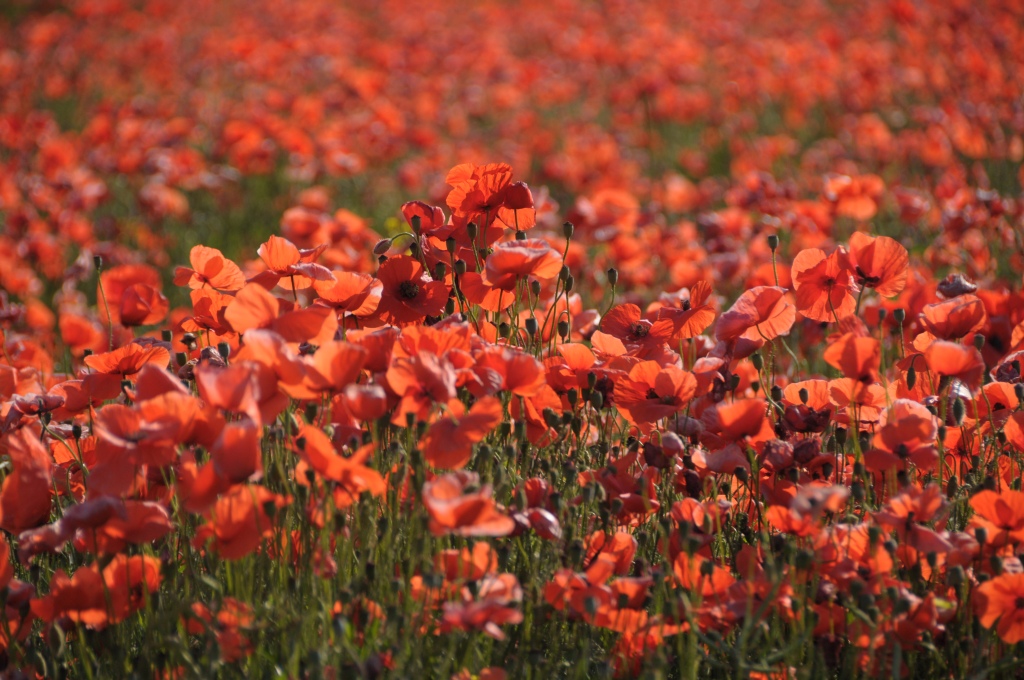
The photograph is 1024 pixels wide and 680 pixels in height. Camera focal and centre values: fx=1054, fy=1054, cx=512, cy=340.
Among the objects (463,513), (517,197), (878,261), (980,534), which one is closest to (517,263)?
(517,197)

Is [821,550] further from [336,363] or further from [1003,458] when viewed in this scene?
[336,363]

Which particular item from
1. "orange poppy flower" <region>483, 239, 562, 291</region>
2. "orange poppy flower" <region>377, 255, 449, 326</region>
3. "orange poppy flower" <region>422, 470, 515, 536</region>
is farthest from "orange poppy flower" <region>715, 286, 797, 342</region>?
"orange poppy flower" <region>422, 470, 515, 536</region>

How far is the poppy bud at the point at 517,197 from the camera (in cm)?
202

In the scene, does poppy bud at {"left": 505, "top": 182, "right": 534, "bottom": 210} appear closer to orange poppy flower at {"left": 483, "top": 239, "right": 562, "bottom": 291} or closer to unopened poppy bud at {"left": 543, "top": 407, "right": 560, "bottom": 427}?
orange poppy flower at {"left": 483, "top": 239, "right": 562, "bottom": 291}

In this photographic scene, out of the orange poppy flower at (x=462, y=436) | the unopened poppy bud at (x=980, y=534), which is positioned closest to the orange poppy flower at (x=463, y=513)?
the orange poppy flower at (x=462, y=436)

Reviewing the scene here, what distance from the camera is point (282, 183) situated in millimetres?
6309

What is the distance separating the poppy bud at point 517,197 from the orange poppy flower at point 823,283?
530 millimetres

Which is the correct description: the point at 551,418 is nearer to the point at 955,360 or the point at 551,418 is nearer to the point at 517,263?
the point at 517,263

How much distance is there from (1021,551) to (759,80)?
623 cm

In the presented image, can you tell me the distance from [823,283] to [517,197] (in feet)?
2.03

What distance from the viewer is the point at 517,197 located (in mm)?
2029

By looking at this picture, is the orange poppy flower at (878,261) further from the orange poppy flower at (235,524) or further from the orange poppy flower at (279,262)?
the orange poppy flower at (235,524)

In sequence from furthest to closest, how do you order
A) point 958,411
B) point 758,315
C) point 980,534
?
point 758,315 < point 958,411 < point 980,534

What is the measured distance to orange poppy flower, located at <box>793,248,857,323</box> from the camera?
2029 millimetres
